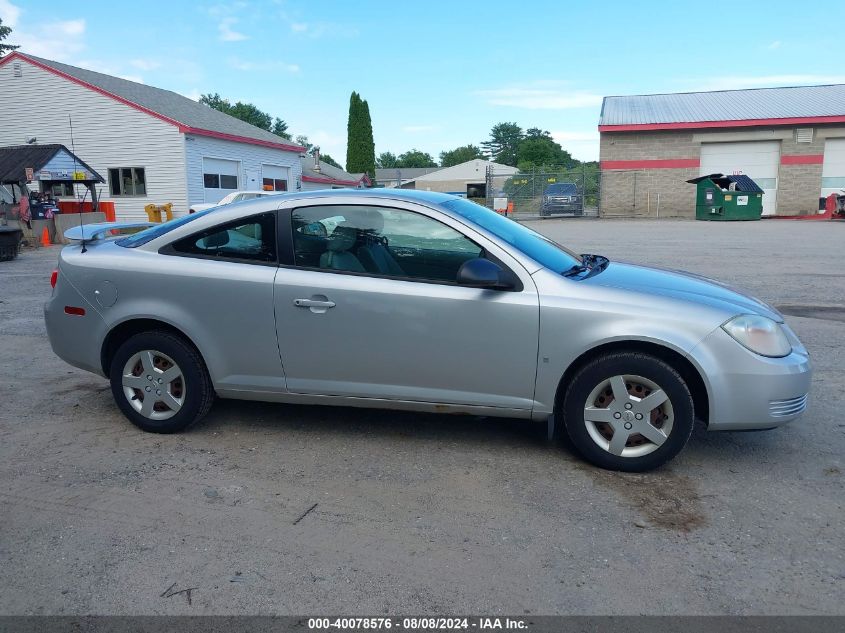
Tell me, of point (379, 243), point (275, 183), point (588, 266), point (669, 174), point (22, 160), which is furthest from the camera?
point (669, 174)

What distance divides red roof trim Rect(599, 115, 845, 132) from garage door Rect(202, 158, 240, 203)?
1903 cm

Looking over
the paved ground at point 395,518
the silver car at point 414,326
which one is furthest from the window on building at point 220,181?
the silver car at point 414,326

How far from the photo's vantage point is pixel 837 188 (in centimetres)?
3538

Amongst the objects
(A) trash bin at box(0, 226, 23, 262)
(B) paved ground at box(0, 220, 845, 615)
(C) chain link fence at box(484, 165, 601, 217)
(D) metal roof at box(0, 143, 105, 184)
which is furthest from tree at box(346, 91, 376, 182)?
(B) paved ground at box(0, 220, 845, 615)

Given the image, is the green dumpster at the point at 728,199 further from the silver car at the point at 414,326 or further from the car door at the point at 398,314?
the car door at the point at 398,314

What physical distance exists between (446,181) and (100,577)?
261ft

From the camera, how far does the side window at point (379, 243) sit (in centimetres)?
412

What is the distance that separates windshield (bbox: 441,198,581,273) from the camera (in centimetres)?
420

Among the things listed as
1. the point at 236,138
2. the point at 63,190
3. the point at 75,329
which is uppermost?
the point at 236,138

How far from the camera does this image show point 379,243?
13.9 feet

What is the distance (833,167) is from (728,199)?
31.0ft

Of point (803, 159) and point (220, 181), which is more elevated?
point (803, 159)

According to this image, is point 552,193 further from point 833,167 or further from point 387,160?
Result: point 387,160

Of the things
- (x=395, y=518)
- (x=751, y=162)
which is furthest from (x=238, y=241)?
(x=751, y=162)
